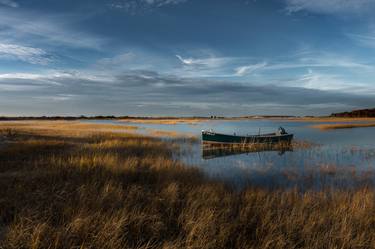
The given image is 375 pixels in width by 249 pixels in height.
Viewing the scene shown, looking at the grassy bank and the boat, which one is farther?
the boat

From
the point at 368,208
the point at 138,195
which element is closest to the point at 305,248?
the point at 368,208

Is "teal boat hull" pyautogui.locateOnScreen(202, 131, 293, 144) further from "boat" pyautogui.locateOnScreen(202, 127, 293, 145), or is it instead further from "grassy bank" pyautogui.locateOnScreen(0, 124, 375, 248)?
"grassy bank" pyautogui.locateOnScreen(0, 124, 375, 248)

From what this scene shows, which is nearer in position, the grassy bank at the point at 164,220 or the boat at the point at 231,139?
the grassy bank at the point at 164,220

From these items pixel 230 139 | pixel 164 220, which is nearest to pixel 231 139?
pixel 230 139

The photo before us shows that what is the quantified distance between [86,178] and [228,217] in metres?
5.04

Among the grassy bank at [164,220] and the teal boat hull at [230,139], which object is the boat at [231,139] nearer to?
the teal boat hull at [230,139]

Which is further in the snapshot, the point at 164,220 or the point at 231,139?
the point at 231,139

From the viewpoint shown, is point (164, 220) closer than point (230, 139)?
Yes

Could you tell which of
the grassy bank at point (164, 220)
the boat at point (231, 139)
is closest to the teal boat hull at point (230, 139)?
the boat at point (231, 139)

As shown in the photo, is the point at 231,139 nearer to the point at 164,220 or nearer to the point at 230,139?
the point at 230,139

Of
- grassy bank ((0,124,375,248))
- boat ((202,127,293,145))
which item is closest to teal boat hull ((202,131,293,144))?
boat ((202,127,293,145))

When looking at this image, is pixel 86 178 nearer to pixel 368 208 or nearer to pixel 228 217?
pixel 228 217

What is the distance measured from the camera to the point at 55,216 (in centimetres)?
482

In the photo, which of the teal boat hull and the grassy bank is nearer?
the grassy bank
